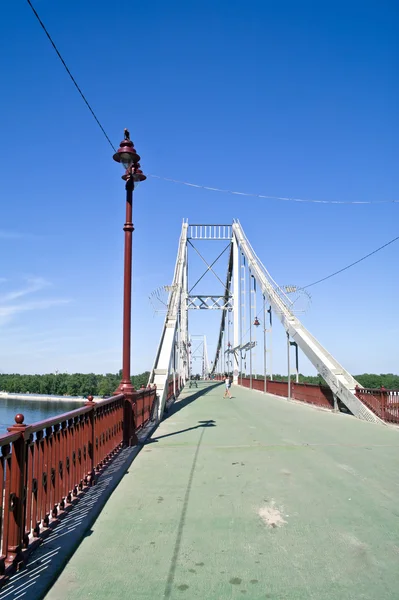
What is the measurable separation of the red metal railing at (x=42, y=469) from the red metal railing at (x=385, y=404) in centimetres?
843

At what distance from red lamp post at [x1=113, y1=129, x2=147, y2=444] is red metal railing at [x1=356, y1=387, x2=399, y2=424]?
7.12 meters

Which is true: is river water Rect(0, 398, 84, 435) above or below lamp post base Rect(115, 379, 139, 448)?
below

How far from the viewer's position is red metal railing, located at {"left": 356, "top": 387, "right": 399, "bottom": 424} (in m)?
11.8

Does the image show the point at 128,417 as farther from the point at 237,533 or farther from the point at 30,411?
the point at 30,411

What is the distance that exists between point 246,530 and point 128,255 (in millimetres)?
5977

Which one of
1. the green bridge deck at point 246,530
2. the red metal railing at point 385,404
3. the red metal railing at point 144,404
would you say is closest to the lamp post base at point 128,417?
the green bridge deck at point 246,530

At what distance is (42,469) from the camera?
3754 mm

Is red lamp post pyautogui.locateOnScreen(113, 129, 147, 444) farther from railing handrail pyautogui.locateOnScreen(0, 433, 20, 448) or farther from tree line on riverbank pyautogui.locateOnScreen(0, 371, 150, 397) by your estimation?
tree line on riverbank pyautogui.locateOnScreen(0, 371, 150, 397)

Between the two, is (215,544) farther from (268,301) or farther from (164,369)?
(268,301)

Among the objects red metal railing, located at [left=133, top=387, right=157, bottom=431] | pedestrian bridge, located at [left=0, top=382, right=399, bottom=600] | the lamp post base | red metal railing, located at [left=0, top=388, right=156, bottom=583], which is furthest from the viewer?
red metal railing, located at [left=133, top=387, right=157, bottom=431]

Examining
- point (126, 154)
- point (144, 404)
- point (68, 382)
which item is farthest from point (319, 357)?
point (68, 382)

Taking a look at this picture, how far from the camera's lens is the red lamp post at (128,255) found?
842 centimetres

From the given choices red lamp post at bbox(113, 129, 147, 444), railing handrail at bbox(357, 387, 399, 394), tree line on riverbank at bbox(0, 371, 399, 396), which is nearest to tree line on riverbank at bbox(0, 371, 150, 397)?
tree line on riverbank at bbox(0, 371, 399, 396)

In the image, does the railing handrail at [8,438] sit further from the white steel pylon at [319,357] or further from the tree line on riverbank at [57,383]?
the tree line on riverbank at [57,383]
